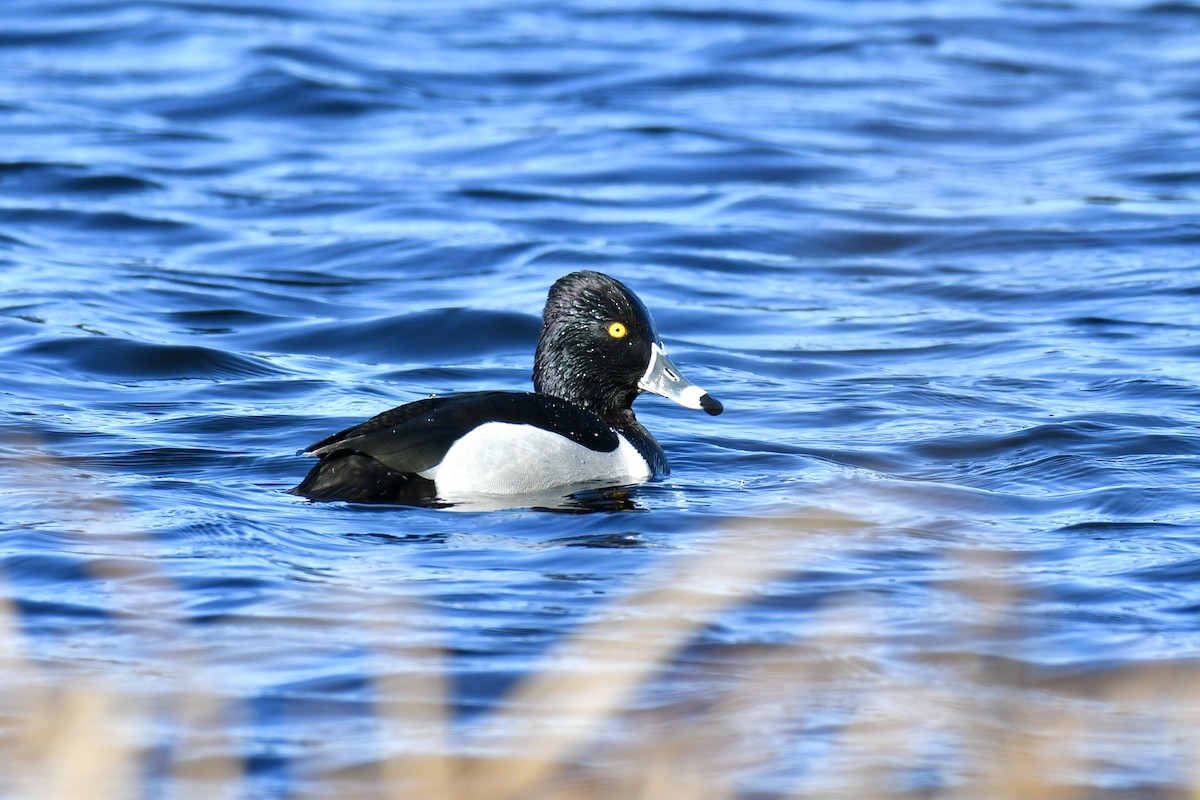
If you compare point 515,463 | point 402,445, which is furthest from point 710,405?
point 402,445

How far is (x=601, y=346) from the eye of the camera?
862 cm

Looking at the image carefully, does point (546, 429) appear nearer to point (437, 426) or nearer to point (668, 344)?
point (437, 426)

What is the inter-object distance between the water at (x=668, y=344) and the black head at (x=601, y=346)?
0.53 metres

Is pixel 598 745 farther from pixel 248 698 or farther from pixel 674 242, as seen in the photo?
pixel 674 242

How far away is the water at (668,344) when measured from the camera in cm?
562

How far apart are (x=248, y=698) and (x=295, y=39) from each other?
16962mm

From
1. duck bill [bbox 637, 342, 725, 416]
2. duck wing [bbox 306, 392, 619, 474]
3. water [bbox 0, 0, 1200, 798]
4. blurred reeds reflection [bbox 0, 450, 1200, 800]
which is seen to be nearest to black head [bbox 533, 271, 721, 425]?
duck bill [bbox 637, 342, 725, 416]

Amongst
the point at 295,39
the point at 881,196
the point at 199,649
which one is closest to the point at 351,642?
the point at 199,649

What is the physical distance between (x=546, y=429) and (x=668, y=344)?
4.15 metres

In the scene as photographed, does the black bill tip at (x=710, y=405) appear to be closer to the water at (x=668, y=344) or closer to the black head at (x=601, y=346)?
the black head at (x=601, y=346)

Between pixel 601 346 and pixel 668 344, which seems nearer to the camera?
pixel 601 346

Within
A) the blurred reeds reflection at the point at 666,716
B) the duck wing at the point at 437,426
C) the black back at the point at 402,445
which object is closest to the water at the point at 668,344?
the blurred reeds reflection at the point at 666,716

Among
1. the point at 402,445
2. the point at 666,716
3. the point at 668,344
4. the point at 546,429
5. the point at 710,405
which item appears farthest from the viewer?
the point at 668,344

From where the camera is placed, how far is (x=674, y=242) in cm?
1455
